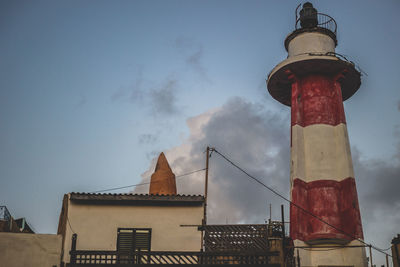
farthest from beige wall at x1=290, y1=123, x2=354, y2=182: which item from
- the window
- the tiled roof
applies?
the window

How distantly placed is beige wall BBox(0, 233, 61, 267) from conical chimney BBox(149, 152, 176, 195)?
25.0ft

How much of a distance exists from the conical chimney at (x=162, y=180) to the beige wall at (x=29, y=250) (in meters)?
7.61

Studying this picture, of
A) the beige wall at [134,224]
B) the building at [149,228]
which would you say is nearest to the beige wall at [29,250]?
the building at [149,228]

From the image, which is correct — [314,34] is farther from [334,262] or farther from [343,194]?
[334,262]

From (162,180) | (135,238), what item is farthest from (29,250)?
(162,180)

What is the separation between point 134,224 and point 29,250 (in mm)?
5082

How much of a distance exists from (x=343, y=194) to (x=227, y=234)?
28.0 ft

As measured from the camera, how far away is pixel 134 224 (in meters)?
22.9

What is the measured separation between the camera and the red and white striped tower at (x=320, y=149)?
2580 centimetres

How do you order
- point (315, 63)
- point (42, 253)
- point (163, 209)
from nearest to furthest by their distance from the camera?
point (42, 253)
point (163, 209)
point (315, 63)

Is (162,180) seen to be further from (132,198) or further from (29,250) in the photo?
(29,250)

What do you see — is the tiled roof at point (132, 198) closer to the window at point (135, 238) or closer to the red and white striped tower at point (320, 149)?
the window at point (135, 238)

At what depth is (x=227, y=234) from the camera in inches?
868

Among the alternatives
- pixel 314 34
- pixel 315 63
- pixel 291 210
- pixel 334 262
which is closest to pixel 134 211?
pixel 291 210
